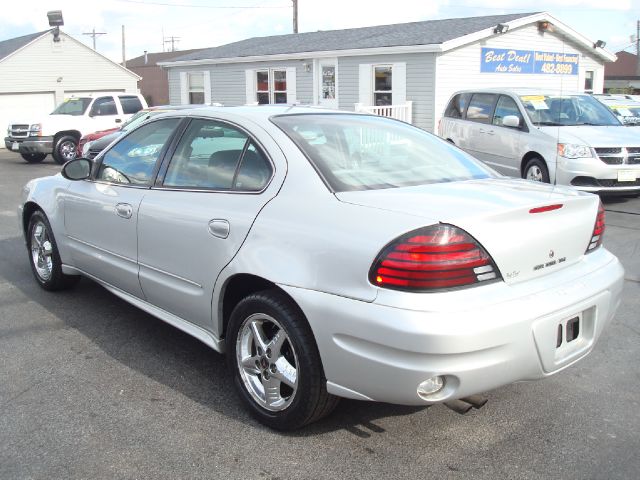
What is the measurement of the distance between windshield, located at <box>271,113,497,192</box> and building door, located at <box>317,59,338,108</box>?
15.6 metres

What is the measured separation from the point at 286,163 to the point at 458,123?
870cm

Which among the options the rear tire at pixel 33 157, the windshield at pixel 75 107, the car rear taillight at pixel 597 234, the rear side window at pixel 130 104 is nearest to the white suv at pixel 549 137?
the car rear taillight at pixel 597 234

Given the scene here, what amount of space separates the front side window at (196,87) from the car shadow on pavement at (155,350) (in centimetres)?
1902

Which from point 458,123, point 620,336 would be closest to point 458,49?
point 458,123

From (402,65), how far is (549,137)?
8771 mm

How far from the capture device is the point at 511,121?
9633mm

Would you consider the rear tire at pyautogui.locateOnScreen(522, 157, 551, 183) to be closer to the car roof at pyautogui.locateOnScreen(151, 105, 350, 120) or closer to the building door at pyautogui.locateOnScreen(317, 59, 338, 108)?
the car roof at pyautogui.locateOnScreen(151, 105, 350, 120)

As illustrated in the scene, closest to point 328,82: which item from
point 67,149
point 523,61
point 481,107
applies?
point 523,61

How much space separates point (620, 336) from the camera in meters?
4.50

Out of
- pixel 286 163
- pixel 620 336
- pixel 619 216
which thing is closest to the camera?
pixel 286 163

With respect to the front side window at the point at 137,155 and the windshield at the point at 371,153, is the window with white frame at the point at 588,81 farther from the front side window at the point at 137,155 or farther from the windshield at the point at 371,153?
the front side window at the point at 137,155

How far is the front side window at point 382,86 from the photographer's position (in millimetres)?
18013

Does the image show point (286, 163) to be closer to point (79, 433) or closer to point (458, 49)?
point (79, 433)

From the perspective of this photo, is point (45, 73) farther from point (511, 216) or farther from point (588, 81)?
point (511, 216)
